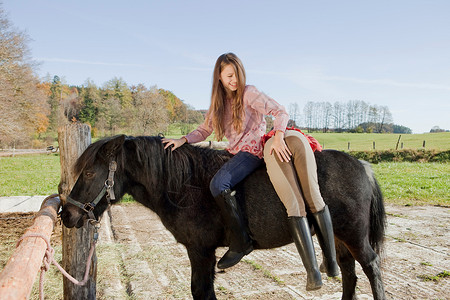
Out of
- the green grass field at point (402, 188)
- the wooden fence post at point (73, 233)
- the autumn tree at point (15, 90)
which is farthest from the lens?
the autumn tree at point (15, 90)

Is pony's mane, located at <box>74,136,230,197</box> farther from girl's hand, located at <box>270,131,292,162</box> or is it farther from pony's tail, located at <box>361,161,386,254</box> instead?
pony's tail, located at <box>361,161,386,254</box>

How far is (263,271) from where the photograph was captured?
418 cm

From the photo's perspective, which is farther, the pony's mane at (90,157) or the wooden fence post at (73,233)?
the wooden fence post at (73,233)

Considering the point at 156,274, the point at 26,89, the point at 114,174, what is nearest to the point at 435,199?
the point at 156,274

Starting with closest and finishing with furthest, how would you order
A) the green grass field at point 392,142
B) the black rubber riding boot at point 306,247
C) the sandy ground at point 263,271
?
the black rubber riding boot at point 306,247 → the sandy ground at point 263,271 → the green grass field at point 392,142

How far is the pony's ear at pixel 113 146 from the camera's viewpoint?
2.53 meters

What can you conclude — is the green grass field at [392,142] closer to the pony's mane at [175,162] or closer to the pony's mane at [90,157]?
the pony's mane at [175,162]

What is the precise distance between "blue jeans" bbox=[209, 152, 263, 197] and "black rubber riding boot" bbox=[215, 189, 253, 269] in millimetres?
59

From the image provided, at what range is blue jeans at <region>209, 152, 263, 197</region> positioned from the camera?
252 cm

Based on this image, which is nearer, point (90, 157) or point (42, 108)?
point (90, 157)

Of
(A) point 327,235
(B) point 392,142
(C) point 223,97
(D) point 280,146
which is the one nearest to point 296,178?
(D) point 280,146

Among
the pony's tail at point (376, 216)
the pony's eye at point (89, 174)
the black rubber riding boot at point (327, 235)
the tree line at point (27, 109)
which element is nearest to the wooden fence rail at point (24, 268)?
the pony's eye at point (89, 174)

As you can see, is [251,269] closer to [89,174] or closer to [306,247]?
[306,247]

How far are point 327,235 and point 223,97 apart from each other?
1512 millimetres
